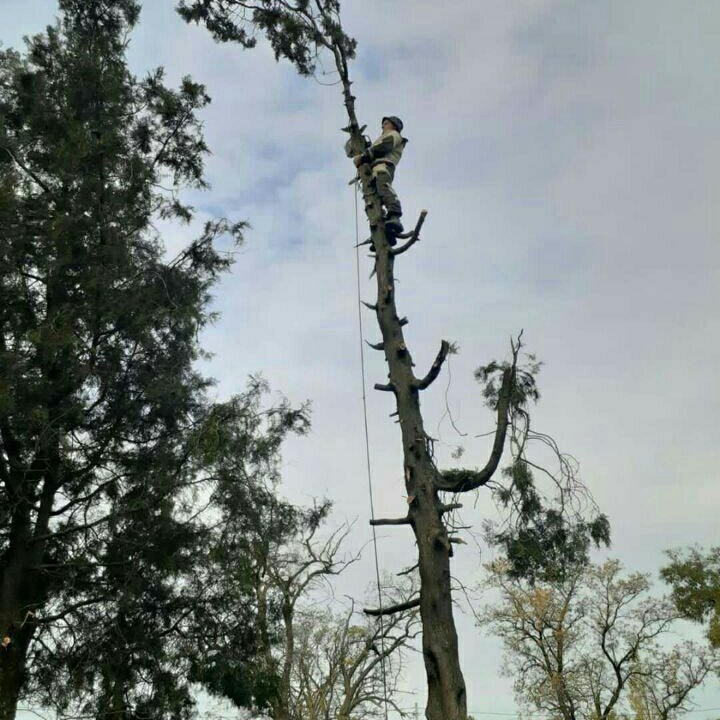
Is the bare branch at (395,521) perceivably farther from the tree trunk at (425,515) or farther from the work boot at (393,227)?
the work boot at (393,227)

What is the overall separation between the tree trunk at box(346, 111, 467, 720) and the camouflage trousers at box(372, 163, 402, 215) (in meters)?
0.15

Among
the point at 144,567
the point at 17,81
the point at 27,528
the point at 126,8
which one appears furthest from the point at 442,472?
the point at 126,8

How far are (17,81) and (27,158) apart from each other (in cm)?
133

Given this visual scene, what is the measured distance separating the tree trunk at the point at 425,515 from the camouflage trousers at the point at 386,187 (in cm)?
15

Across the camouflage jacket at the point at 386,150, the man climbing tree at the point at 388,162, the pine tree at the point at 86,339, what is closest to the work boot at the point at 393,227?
the man climbing tree at the point at 388,162

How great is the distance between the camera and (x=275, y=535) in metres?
11.6

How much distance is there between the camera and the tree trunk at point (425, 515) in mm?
4730

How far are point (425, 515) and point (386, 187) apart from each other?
315 cm

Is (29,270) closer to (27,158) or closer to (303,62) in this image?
(27,158)

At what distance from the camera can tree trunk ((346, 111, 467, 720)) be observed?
186 inches

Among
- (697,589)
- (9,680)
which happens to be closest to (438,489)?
(9,680)

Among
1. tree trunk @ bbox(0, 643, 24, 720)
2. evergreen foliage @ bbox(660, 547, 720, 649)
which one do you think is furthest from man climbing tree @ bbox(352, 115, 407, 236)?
evergreen foliage @ bbox(660, 547, 720, 649)

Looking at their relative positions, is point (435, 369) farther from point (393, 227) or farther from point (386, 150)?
point (386, 150)

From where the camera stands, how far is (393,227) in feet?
21.8
